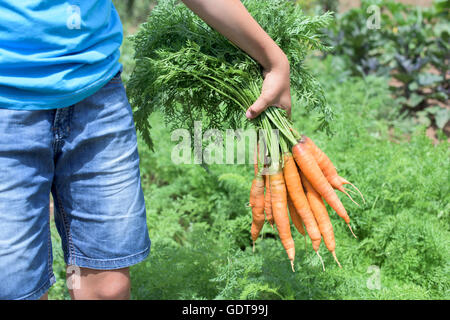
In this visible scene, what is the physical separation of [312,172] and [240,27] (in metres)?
0.67

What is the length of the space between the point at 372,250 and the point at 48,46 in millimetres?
2043

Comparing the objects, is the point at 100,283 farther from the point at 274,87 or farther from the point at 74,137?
the point at 274,87

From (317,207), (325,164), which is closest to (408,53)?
(325,164)

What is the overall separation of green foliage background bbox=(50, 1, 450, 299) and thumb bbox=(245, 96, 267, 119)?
1.94 ft

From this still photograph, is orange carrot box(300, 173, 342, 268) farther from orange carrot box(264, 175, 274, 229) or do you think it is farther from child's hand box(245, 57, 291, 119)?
child's hand box(245, 57, 291, 119)

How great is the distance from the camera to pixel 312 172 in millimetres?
1834

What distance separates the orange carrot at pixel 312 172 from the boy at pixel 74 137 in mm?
225

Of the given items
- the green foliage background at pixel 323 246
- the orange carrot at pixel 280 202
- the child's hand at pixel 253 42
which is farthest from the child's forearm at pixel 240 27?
the green foliage background at pixel 323 246

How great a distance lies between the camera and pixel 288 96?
1.66 metres

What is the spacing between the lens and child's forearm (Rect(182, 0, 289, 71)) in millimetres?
1416

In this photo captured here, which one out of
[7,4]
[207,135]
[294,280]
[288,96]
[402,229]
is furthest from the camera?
[402,229]

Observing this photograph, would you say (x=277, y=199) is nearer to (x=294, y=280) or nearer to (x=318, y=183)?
(x=318, y=183)

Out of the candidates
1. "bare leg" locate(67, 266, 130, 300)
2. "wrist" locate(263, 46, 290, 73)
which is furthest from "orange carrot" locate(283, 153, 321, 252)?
"bare leg" locate(67, 266, 130, 300)
